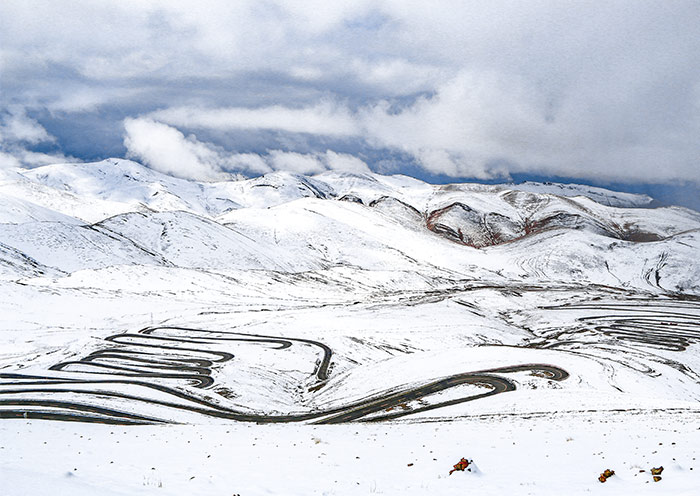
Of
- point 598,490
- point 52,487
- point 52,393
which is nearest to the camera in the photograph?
point 52,487

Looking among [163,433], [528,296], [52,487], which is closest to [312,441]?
[163,433]

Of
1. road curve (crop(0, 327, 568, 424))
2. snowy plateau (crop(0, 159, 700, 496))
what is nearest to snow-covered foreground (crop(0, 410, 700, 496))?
snowy plateau (crop(0, 159, 700, 496))

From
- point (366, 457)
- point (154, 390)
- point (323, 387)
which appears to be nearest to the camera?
point (366, 457)

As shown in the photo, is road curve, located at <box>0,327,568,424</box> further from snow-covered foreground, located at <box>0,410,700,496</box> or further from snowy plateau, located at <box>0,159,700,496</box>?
snow-covered foreground, located at <box>0,410,700,496</box>

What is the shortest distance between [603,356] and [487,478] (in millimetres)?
65875

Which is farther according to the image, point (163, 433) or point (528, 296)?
point (528, 296)

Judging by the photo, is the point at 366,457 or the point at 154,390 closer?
the point at 366,457

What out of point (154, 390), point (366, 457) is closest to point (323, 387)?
point (154, 390)

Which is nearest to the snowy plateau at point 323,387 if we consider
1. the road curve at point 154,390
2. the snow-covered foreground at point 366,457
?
the snow-covered foreground at point 366,457

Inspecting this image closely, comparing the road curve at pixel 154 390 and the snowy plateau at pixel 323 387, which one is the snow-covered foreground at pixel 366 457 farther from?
the road curve at pixel 154 390

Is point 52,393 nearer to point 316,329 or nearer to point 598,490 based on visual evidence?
point 598,490

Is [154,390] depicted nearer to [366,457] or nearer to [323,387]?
[323,387]

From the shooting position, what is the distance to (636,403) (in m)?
33.3

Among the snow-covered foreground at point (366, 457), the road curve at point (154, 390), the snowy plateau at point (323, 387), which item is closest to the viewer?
the snow-covered foreground at point (366, 457)
